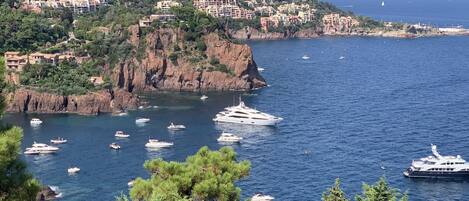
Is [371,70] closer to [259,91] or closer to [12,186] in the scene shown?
[259,91]

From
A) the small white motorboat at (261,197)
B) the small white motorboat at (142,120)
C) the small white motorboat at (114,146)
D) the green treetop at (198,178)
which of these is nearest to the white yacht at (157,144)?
the small white motorboat at (114,146)

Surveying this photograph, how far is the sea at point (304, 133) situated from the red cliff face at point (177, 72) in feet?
10.5

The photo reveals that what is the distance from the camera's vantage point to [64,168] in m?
55.3

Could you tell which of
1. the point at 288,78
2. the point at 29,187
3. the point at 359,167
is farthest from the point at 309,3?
the point at 29,187

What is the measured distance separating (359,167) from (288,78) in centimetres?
4883

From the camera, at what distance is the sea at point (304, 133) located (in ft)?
168

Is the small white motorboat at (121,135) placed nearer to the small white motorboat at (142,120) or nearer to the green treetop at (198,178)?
the small white motorboat at (142,120)

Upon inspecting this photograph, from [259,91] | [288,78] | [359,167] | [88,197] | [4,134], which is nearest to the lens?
[4,134]

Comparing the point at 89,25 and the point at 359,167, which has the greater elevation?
the point at 89,25

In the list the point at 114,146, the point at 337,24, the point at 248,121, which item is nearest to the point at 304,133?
the point at 248,121

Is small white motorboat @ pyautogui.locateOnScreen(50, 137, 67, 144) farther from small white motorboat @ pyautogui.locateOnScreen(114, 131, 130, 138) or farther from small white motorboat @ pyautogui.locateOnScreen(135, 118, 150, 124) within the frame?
small white motorboat @ pyautogui.locateOnScreen(135, 118, 150, 124)

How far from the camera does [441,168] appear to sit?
52156 millimetres

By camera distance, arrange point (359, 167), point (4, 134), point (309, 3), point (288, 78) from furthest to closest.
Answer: point (309, 3)
point (288, 78)
point (359, 167)
point (4, 134)

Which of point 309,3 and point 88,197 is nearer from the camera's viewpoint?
point 88,197
